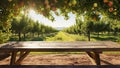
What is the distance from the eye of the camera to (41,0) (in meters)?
5.85

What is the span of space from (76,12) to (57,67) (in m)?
3.19

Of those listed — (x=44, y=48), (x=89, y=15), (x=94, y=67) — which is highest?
(x=89, y=15)

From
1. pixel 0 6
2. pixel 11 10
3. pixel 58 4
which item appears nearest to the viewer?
pixel 58 4

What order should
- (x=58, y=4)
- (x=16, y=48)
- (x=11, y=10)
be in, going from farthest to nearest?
1. (x=11, y=10)
2. (x=58, y=4)
3. (x=16, y=48)

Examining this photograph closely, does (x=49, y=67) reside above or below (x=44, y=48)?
below

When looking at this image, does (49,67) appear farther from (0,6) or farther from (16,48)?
(0,6)

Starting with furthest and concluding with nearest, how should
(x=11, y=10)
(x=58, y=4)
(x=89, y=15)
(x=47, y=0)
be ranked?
(x=89, y=15) → (x=11, y=10) → (x=58, y=4) → (x=47, y=0)

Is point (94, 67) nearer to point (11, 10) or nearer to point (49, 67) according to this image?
point (49, 67)

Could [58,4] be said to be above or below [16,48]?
above

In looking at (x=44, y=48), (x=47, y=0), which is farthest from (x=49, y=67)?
(x=47, y=0)

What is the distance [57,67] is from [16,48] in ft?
4.11

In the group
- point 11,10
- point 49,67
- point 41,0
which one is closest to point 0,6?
point 11,10

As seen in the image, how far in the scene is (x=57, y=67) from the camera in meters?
5.02

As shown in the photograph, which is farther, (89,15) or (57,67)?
(89,15)
